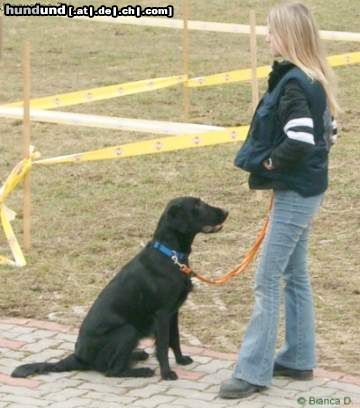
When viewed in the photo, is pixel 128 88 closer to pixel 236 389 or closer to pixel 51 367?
pixel 51 367

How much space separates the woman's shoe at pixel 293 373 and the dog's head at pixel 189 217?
0.79 meters

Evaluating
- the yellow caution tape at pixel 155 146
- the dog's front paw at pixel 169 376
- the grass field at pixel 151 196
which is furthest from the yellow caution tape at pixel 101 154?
the dog's front paw at pixel 169 376

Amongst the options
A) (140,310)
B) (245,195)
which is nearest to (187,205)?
(140,310)

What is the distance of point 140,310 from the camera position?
6148 mm

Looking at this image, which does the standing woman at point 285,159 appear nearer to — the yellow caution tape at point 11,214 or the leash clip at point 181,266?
the leash clip at point 181,266

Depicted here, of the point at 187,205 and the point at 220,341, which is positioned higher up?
the point at 187,205

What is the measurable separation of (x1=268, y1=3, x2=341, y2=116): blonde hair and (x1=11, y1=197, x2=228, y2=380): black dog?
1039 mm

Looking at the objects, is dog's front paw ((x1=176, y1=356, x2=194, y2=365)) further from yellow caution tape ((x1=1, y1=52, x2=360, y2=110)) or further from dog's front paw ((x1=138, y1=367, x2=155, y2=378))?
yellow caution tape ((x1=1, y1=52, x2=360, y2=110))

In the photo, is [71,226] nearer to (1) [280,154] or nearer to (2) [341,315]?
(2) [341,315]

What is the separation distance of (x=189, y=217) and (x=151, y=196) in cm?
352

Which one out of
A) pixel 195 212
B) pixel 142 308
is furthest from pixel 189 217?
pixel 142 308

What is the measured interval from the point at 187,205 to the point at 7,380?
1.27m

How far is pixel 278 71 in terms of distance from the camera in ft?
18.6

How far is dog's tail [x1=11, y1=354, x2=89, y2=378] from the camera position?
6.12 meters
